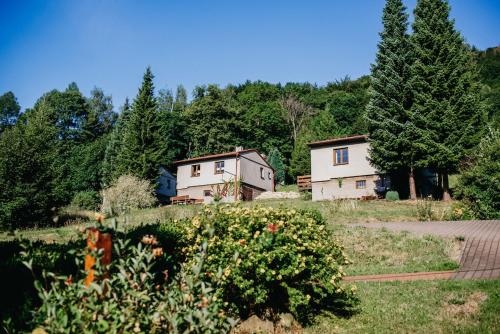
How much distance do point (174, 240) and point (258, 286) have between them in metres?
1.79

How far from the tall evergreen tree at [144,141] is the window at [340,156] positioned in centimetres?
1790

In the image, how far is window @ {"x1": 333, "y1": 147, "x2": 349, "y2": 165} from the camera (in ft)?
107

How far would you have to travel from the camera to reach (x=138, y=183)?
33.9m

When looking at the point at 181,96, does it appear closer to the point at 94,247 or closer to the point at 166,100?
the point at 166,100

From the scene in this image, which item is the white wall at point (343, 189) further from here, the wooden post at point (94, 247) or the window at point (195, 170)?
the wooden post at point (94, 247)

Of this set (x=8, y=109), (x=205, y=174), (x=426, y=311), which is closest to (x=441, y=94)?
(x=426, y=311)

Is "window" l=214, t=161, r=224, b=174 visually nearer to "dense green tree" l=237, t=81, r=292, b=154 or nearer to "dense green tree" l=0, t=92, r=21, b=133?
"dense green tree" l=237, t=81, r=292, b=154

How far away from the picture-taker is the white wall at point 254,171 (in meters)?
40.8

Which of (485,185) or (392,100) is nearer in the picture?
(485,185)

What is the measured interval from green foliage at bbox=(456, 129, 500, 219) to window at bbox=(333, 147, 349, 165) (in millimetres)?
12730

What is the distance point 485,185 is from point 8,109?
9715cm

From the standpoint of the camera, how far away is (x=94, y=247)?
10.5 ft

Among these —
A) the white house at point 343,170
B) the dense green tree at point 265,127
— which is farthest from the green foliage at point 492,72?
the white house at point 343,170

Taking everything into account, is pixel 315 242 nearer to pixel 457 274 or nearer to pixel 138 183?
pixel 457 274
